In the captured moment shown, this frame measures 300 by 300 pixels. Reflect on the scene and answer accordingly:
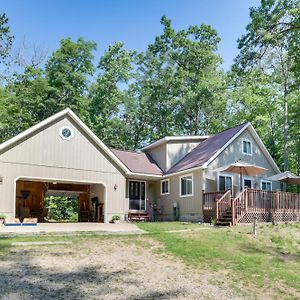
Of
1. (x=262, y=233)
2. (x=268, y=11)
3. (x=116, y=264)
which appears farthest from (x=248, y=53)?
(x=116, y=264)

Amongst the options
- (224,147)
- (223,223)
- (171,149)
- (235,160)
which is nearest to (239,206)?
(223,223)

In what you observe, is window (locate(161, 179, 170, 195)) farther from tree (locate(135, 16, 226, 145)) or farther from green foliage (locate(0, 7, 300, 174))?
tree (locate(135, 16, 226, 145))

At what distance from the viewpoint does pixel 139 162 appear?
23703 mm

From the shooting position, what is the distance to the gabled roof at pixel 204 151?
2091cm

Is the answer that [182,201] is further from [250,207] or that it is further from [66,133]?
[66,133]

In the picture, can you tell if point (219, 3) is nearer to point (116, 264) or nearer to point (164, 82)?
point (116, 264)

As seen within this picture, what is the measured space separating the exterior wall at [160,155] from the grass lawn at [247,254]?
8.84 m

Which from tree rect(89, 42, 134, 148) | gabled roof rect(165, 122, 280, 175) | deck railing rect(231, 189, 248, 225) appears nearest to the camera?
deck railing rect(231, 189, 248, 225)

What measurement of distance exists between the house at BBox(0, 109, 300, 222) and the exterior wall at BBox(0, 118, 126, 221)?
0.04 m

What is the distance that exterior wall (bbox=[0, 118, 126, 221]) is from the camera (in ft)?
57.9

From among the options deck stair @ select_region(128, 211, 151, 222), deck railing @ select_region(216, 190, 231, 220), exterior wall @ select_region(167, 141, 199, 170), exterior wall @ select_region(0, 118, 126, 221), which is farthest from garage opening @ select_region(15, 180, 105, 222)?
deck railing @ select_region(216, 190, 231, 220)

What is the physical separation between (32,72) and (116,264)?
1165 inches

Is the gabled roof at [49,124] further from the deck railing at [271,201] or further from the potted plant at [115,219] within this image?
the deck railing at [271,201]

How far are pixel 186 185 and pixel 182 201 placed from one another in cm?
91
